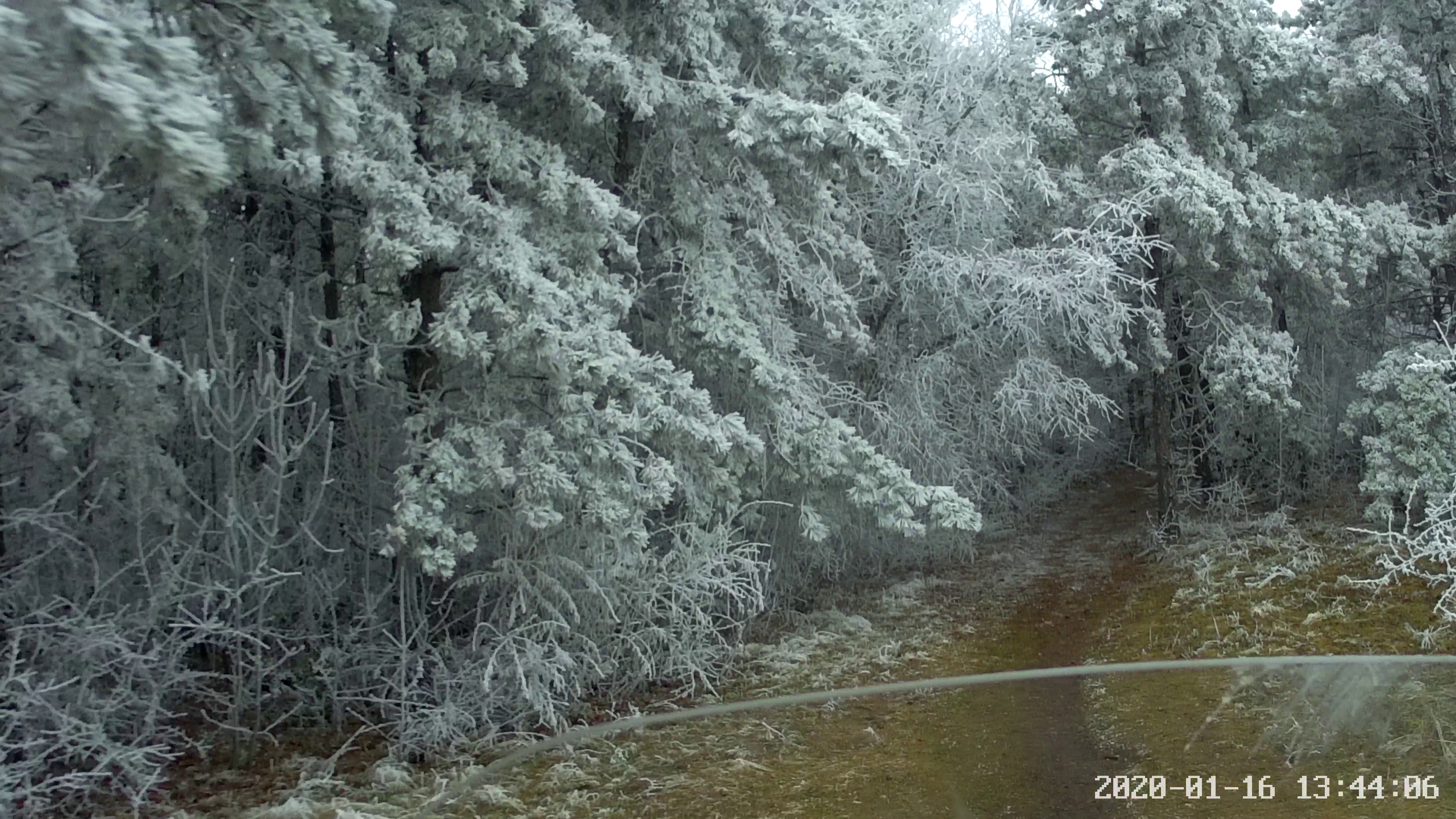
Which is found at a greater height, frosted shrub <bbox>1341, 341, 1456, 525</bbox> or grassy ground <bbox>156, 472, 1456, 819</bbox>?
grassy ground <bbox>156, 472, 1456, 819</bbox>

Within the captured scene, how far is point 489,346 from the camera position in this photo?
6.92 metres

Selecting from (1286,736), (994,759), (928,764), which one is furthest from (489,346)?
(1286,736)

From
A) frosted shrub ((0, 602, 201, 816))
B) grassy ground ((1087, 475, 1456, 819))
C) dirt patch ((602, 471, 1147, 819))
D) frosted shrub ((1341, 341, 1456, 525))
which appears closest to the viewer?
grassy ground ((1087, 475, 1456, 819))

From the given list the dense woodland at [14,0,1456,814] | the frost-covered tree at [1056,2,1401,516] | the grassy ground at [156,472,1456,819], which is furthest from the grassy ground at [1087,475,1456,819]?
the frost-covered tree at [1056,2,1401,516]

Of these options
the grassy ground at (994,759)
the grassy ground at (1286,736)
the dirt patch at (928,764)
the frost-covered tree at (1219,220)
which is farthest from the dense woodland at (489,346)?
the grassy ground at (1286,736)

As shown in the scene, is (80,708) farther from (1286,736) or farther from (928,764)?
(1286,736)

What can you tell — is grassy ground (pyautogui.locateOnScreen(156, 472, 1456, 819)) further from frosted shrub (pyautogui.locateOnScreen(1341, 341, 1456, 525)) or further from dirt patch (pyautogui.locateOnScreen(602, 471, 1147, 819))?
frosted shrub (pyautogui.locateOnScreen(1341, 341, 1456, 525))

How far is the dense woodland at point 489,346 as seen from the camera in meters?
6.08

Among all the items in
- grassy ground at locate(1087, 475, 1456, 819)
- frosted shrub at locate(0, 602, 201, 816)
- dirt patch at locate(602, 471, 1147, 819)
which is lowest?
frosted shrub at locate(0, 602, 201, 816)

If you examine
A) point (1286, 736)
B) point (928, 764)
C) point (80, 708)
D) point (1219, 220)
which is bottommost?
point (80, 708)

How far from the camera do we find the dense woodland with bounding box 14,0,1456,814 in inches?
239

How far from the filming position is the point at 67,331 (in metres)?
6.32

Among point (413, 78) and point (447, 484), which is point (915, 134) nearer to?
point (413, 78)

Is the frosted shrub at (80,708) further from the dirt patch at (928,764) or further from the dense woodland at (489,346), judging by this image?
the dirt patch at (928,764)
